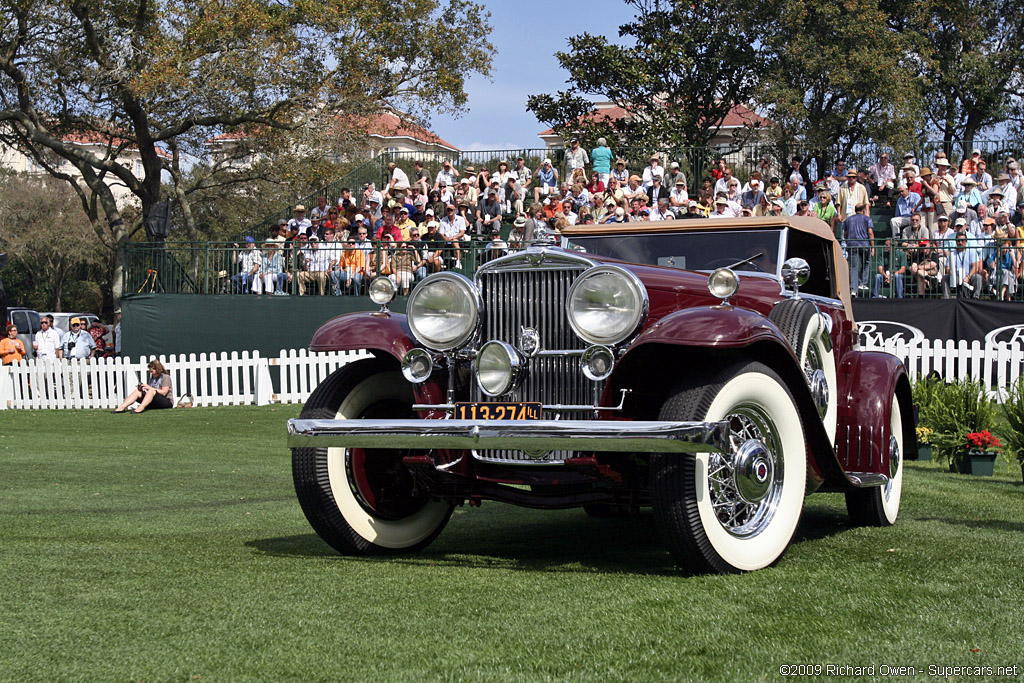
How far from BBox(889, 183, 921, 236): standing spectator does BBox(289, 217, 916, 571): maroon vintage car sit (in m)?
13.8

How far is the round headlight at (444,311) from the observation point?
574 centimetres

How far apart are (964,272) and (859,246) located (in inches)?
66.2

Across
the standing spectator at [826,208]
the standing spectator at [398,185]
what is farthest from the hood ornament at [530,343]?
the standing spectator at [398,185]

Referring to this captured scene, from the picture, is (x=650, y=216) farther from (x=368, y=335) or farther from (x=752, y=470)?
(x=752, y=470)

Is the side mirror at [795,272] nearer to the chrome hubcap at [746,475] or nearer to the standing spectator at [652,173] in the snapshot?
the chrome hubcap at [746,475]

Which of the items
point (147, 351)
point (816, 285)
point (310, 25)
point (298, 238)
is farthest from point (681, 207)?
point (310, 25)

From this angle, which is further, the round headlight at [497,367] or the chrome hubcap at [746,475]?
the round headlight at [497,367]

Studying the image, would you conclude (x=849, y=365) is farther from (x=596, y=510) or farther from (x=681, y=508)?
(x=681, y=508)

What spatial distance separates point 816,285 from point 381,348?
10.1ft

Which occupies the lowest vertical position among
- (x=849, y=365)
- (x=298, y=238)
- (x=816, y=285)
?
(x=849, y=365)

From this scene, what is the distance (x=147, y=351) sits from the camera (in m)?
22.0

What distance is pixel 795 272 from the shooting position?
6422 millimetres

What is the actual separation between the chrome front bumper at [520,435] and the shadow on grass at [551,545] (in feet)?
2.49

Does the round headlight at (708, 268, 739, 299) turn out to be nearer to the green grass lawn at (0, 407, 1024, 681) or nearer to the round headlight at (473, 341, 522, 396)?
the round headlight at (473, 341, 522, 396)
